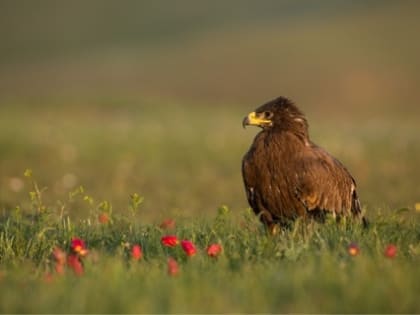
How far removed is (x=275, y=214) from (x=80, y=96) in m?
25.1

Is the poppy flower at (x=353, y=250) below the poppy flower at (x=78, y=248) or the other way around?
below

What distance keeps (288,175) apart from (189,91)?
104 ft

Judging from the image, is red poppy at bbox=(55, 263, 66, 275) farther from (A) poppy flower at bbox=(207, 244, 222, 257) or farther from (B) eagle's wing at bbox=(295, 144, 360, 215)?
(B) eagle's wing at bbox=(295, 144, 360, 215)

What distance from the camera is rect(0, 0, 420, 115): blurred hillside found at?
37000mm

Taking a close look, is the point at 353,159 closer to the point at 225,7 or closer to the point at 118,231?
the point at 118,231

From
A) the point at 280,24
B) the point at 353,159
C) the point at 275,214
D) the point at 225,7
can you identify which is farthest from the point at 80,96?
the point at 225,7

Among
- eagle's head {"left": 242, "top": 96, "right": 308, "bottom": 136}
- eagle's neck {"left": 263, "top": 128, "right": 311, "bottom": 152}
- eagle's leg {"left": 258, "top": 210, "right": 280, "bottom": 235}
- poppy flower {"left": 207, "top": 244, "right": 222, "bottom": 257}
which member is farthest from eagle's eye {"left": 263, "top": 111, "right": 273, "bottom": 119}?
poppy flower {"left": 207, "top": 244, "right": 222, "bottom": 257}

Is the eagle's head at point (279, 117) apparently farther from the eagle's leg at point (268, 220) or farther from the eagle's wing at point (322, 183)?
the eagle's leg at point (268, 220)

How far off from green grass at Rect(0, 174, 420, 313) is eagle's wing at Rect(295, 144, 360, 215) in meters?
0.53

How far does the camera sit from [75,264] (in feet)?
16.1

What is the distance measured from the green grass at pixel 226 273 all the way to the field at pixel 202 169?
0.04 ft

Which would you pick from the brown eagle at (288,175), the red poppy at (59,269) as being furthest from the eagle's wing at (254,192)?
the red poppy at (59,269)

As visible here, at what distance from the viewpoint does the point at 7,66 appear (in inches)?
2032

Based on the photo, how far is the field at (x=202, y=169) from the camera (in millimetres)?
4371
